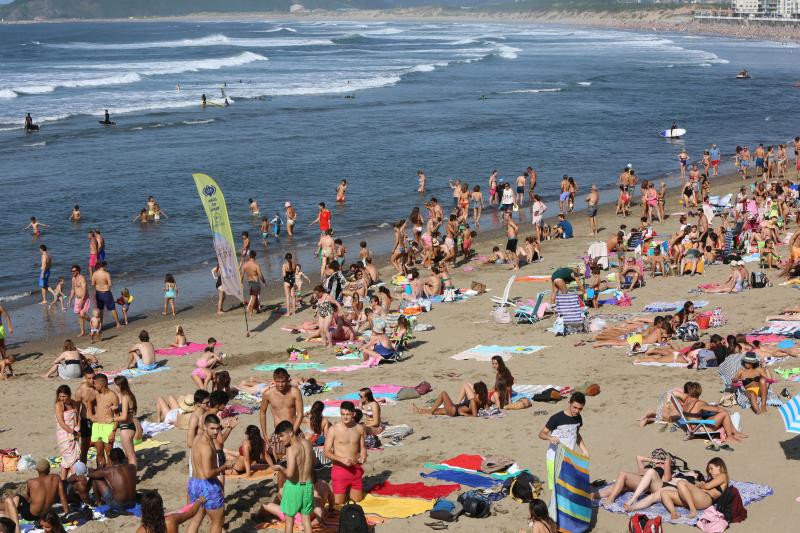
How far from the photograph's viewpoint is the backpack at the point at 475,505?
9.43 m

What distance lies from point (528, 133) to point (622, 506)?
35.6 meters

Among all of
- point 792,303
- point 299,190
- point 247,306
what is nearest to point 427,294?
point 247,306

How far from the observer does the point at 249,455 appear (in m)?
10.8

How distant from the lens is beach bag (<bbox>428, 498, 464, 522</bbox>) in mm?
9430

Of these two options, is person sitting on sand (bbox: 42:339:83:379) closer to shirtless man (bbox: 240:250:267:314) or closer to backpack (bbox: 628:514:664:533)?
shirtless man (bbox: 240:250:267:314)

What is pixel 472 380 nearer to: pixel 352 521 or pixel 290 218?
pixel 352 521

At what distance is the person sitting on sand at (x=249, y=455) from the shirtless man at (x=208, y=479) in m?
1.81

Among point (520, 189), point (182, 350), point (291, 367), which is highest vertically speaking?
→ point (520, 189)

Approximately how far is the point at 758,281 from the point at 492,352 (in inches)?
217

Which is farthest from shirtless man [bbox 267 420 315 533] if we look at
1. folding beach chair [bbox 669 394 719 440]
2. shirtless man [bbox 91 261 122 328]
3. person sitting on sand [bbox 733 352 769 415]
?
shirtless man [bbox 91 261 122 328]

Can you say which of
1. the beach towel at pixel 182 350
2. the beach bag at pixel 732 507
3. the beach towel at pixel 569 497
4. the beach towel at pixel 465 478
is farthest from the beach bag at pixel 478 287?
the beach bag at pixel 732 507

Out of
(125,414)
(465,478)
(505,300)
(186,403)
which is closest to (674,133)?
(505,300)

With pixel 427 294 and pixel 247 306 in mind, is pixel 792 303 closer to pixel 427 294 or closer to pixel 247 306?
pixel 427 294

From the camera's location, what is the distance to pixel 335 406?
42.0 ft
